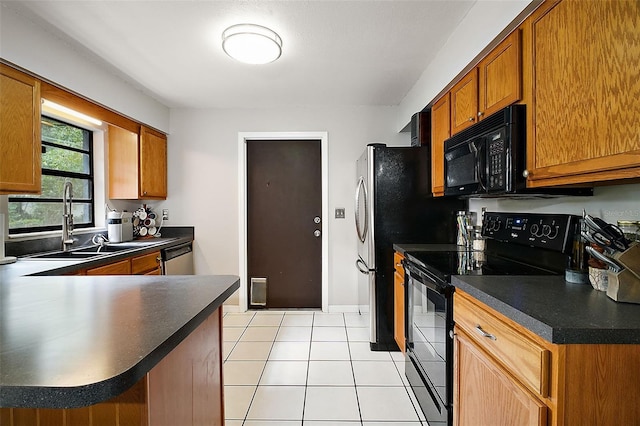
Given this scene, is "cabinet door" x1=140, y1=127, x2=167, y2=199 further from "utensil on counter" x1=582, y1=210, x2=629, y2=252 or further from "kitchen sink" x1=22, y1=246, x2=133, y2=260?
"utensil on counter" x1=582, y1=210, x2=629, y2=252

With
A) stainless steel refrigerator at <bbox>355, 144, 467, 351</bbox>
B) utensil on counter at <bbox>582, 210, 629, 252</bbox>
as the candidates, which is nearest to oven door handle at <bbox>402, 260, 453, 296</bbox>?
stainless steel refrigerator at <bbox>355, 144, 467, 351</bbox>

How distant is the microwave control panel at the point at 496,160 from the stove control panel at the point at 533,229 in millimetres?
347

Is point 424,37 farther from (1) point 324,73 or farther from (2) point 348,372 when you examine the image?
(2) point 348,372

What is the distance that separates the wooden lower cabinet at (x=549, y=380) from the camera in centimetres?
83

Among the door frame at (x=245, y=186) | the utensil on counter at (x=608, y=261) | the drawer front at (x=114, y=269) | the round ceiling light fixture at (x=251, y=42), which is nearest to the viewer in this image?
the utensil on counter at (x=608, y=261)

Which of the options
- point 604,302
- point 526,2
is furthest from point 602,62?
point 604,302

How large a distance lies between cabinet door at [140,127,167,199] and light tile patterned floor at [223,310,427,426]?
5.18 feet

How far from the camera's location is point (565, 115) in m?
1.20

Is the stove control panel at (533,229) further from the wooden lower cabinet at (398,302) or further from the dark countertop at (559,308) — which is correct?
the wooden lower cabinet at (398,302)

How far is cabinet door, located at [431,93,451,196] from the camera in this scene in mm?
2279

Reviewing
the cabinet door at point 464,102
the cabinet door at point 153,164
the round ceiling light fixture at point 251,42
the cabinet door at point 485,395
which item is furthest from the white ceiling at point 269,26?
the cabinet door at point 485,395

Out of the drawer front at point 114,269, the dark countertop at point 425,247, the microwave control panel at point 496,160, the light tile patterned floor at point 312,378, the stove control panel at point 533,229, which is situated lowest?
the light tile patterned floor at point 312,378

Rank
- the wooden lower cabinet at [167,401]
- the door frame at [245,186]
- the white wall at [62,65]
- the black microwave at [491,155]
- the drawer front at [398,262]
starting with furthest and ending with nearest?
1. the door frame at [245,186]
2. the drawer front at [398,262]
3. the white wall at [62,65]
4. the black microwave at [491,155]
5. the wooden lower cabinet at [167,401]

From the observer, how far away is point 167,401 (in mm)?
856
